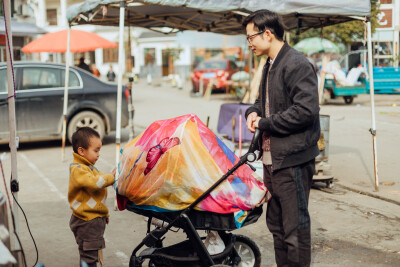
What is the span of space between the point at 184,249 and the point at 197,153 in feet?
2.46

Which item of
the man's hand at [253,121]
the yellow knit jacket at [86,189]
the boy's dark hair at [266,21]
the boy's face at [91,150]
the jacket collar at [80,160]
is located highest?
the boy's dark hair at [266,21]

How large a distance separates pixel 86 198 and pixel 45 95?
7360 millimetres

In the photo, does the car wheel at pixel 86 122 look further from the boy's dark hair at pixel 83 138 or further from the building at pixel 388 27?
the building at pixel 388 27

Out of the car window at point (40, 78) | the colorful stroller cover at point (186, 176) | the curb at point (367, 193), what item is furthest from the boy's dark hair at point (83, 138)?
the car window at point (40, 78)

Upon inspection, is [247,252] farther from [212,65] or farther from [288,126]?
[212,65]

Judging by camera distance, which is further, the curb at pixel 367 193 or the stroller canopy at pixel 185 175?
the curb at pixel 367 193

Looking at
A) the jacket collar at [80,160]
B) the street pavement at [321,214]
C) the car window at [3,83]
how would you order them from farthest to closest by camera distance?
the car window at [3,83] < the street pavement at [321,214] < the jacket collar at [80,160]

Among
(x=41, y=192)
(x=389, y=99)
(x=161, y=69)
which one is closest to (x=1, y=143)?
(x=41, y=192)

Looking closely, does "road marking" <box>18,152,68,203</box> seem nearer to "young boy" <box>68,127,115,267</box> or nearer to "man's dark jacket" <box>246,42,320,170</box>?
"young boy" <box>68,127,115,267</box>

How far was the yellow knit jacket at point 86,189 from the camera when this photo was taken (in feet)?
12.5

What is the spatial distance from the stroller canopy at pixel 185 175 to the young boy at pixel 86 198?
20 centimetres

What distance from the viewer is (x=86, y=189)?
3912 mm

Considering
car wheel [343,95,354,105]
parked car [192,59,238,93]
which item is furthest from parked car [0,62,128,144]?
parked car [192,59,238,93]

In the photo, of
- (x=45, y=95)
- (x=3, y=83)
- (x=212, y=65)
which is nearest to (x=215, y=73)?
(x=212, y=65)
